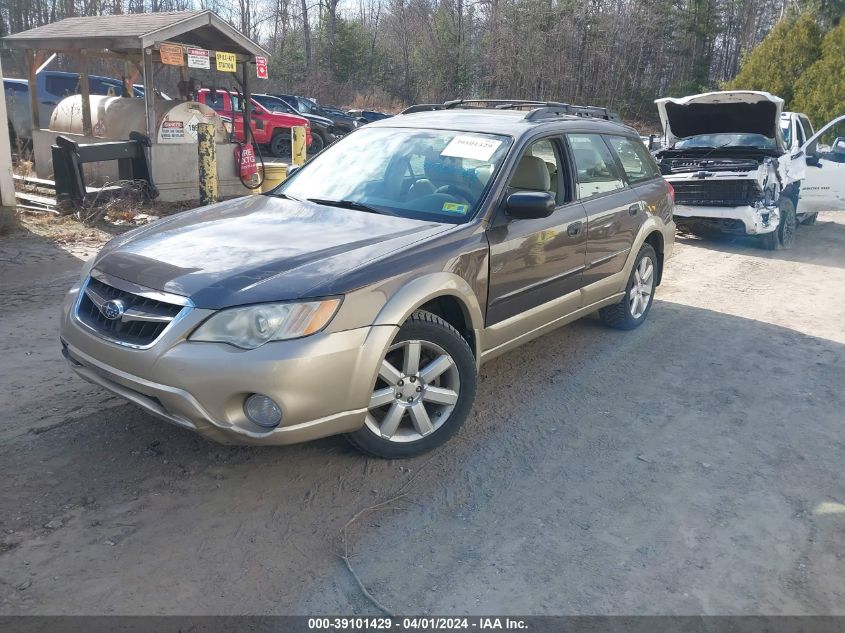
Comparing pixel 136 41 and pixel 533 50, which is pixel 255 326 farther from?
pixel 533 50

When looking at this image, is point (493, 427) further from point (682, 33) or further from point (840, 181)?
point (682, 33)

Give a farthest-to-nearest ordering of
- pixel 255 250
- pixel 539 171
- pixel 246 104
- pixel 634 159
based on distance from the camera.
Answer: pixel 246 104 < pixel 634 159 < pixel 539 171 < pixel 255 250

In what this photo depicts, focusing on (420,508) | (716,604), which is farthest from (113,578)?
(716,604)

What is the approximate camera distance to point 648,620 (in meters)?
2.71

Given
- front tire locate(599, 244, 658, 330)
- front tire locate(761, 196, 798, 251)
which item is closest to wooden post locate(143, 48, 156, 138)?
front tire locate(599, 244, 658, 330)

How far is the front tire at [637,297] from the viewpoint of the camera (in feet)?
19.6

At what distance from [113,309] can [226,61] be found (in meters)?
9.60

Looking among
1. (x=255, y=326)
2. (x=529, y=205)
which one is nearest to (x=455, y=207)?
(x=529, y=205)

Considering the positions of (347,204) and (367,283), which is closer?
(367,283)

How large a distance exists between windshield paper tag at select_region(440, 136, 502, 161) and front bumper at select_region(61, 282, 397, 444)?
5.12 feet

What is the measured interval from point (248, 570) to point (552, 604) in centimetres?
122

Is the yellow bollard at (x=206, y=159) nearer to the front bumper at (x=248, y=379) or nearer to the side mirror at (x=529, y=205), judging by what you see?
the side mirror at (x=529, y=205)

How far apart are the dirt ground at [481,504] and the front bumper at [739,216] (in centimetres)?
475

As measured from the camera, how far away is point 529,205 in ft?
13.3
